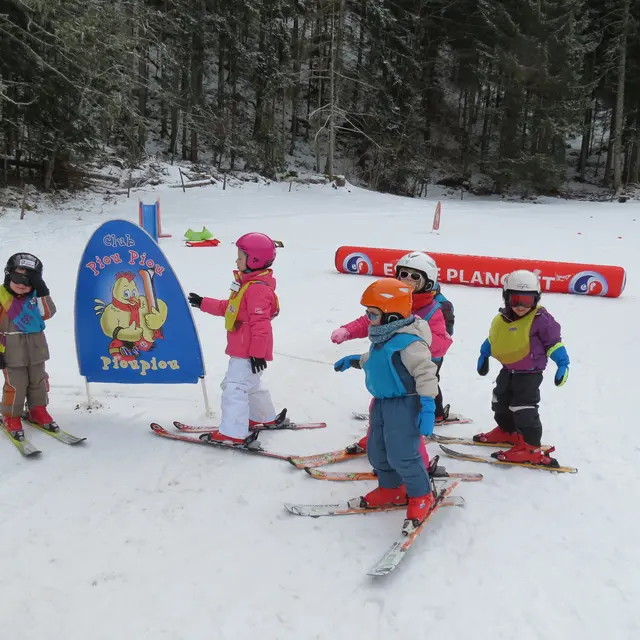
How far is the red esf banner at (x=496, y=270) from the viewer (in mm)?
9570

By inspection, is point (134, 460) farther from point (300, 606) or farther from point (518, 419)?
point (518, 419)

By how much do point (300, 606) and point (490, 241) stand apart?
14117 millimetres

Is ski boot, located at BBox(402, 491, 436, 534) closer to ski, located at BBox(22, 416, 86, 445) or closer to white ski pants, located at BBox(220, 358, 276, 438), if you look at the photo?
white ski pants, located at BBox(220, 358, 276, 438)

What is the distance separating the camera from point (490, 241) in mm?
15633

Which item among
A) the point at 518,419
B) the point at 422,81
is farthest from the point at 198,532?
the point at 422,81

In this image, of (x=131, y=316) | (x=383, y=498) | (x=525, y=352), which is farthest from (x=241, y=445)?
(x=525, y=352)

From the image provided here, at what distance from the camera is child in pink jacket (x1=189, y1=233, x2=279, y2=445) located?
4.40m

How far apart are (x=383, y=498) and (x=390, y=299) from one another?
4.74 ft

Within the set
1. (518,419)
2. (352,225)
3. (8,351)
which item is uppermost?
(352,225)

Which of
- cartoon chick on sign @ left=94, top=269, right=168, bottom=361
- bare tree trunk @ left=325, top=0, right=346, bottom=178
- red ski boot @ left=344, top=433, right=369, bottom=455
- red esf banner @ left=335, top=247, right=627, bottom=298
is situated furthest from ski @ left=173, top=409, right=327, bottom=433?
bare tree trunk @ left=325, top=0, right=346, bottom=178

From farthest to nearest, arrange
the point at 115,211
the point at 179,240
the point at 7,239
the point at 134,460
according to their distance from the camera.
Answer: the point at 115,211
the point at 179,240
the point at 7,239
the point at 134,460

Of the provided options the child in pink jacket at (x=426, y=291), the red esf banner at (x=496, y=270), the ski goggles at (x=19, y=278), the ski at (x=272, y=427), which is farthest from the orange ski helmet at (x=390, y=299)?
the red esf banner at (x=496, y=270)

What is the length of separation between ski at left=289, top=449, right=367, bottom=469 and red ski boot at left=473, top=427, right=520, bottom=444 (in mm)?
1137

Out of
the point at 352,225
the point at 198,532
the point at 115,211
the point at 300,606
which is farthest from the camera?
the point at 115,211
